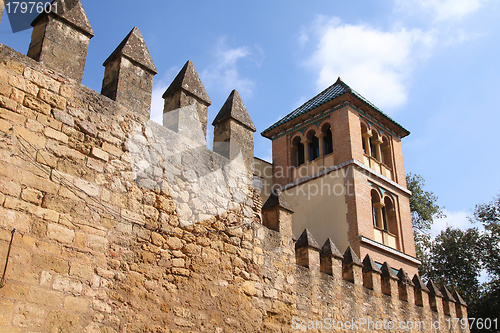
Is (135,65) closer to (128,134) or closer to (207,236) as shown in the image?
(128,134)

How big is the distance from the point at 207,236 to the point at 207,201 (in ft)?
1.39

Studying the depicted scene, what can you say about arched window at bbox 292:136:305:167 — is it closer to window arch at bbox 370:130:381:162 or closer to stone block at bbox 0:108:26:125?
window arch at bbox 370:130:381:162

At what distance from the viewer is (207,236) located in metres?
5.32

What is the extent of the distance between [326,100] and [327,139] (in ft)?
4.40

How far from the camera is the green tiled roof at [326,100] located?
53.2ft

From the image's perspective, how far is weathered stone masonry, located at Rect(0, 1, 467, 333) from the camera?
3867 mm

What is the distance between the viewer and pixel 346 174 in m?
14.9

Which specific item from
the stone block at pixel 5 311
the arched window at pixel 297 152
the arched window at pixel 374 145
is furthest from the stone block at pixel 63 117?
the arched window at pixel 374 145

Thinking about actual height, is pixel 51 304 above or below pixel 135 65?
below

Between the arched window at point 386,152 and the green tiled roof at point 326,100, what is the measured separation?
793 millimetres

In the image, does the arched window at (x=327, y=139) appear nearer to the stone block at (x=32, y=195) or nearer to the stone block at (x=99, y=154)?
the stone block at (x=99, y=154)

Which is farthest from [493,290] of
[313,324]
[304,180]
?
[313,324]

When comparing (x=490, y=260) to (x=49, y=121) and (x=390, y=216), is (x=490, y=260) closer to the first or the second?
(x=390, y=216)

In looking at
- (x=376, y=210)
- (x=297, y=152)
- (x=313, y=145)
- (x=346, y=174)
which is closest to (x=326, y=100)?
(x=313, y=145)
